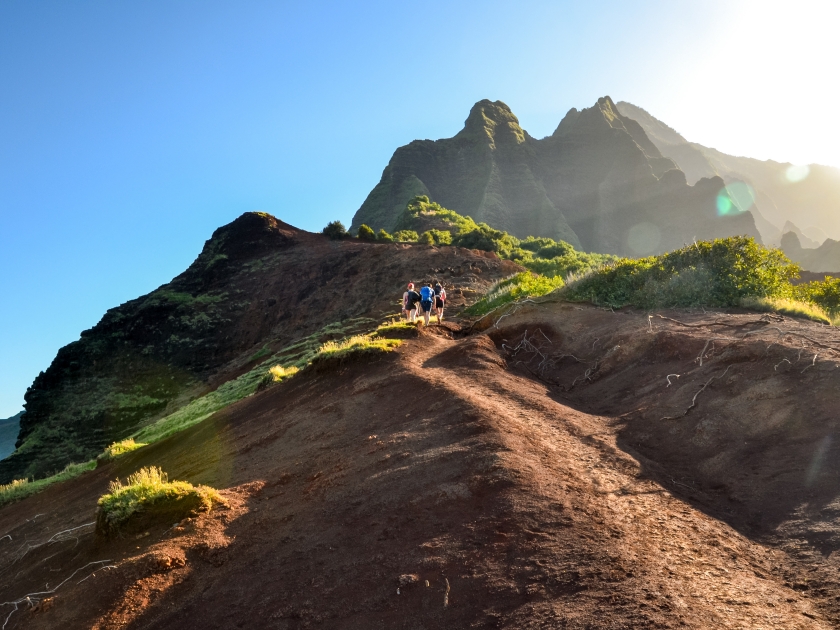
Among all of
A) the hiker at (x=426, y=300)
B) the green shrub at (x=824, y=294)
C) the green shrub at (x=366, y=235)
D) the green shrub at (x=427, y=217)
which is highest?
the green shrub at (x=427, y=217)

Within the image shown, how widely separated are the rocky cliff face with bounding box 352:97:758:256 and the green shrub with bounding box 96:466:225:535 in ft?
246

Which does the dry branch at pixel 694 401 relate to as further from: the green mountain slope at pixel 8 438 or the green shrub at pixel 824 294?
the green mountain slope at pixel 8 438

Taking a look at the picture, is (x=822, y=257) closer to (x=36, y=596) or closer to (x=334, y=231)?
(x=334, y=231)

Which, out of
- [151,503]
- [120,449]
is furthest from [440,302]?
[151,503]

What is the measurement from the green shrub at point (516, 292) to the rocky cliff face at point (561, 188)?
5937 cm

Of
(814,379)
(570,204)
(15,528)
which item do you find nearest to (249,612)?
(814,379)

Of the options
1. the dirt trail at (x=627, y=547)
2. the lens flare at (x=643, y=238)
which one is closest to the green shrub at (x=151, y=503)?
the dirt trail at (x=627, y=547)

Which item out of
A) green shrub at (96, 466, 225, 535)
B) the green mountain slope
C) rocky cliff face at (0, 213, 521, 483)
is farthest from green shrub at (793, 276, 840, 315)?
the green mountain slope

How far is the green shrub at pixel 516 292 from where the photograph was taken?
1900 centimetres

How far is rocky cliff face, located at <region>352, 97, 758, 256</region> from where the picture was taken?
275 ft

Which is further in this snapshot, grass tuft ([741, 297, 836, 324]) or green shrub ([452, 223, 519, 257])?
green shrub ([452, 223, 519, 257])

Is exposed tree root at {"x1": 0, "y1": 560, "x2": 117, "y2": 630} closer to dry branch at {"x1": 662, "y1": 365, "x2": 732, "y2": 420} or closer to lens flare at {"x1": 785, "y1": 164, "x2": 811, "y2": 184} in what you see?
dry branch at {"x1": 662, "y1": 365, "x2": 732, "y2": 420}

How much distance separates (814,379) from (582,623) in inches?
241

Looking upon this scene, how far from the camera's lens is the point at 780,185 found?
494ft
